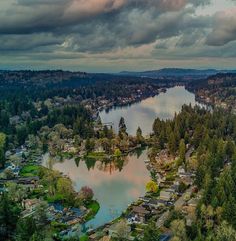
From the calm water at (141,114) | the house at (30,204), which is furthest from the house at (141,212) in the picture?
the calm water at (141,114)

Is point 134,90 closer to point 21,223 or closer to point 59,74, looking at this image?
point 59,74

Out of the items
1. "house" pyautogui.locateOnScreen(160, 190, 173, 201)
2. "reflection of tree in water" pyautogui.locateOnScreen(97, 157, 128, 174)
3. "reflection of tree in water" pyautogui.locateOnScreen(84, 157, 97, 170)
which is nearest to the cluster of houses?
"house" pyautogui.locateOnScreen(160, 190, 173, 201)

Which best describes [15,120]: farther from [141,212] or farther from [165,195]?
[141,212]

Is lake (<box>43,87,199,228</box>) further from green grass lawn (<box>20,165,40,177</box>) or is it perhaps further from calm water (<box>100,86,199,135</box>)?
calm water (<box>100,86,199,135</box>)

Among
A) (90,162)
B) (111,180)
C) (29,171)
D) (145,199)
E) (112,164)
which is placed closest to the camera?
(145,199)

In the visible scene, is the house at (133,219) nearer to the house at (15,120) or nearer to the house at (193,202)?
the house at (193,202)

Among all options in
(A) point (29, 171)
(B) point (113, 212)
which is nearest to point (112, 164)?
(A) point (29, 171)
